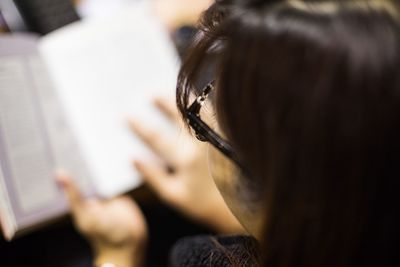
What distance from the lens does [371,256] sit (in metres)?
0.39

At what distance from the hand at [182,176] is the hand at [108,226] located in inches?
2.9

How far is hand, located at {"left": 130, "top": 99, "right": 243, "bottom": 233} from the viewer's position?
81 cm

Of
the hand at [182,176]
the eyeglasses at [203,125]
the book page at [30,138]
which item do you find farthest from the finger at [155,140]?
the eyeglasses at [203,125]

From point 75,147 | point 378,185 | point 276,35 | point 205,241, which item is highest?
point 276,35

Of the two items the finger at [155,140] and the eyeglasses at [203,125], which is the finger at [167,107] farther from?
the eyeglasses at [203,125]

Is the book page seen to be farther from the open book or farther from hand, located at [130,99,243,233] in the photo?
hand, located at [130,99,243,233]

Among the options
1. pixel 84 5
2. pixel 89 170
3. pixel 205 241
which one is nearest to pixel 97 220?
pixel 89 170

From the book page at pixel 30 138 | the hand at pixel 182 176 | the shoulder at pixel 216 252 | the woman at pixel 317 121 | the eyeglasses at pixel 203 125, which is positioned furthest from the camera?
the hand at pixel 182 176

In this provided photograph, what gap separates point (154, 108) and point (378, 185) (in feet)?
1.84

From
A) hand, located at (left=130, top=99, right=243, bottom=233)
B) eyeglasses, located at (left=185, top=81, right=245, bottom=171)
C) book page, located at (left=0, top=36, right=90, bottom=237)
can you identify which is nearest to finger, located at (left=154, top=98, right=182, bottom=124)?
hand, located at (left=130, top=99, right=243, bottom=233)

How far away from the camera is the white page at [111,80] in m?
0.82

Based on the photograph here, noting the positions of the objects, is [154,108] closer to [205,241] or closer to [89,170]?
[89,170]

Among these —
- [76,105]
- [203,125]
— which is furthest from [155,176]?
[203,125]

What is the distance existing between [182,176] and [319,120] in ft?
1.67
